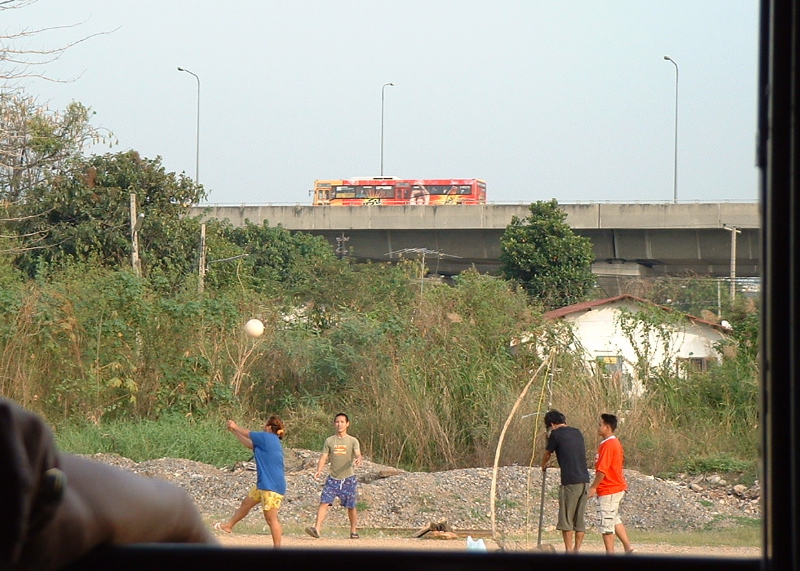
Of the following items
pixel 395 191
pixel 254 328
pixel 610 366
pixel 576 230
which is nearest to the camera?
pixel 610 366

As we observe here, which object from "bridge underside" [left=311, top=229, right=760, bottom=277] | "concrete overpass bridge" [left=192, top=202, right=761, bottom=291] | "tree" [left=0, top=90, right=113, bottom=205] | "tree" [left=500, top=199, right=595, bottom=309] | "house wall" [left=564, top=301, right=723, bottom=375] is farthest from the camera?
"bridge underside" [left=311, top=229, right=760, bottom=277]

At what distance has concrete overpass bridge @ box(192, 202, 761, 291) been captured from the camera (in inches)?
1483

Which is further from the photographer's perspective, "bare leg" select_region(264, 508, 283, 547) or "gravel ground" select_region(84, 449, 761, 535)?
"gravel ground" select_region(84, 449, 761, 535)

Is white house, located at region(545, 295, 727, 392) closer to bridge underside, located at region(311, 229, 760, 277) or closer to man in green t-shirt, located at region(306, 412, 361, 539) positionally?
man in green t-shirt, located at region(306, 412, 361, 539)

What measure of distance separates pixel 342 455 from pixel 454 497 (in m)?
3.17

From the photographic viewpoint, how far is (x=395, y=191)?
52625mm

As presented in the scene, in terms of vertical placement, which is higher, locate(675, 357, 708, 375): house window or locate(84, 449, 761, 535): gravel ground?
locate(675, 357, 708, 375): house window

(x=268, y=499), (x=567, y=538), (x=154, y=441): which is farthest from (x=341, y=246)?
(x=567, y=538)

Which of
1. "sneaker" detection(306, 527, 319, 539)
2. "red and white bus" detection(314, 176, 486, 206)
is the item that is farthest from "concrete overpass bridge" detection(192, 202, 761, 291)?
"sneaker" detection(306, 527, 319, 539)

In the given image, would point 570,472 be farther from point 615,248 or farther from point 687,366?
point 615,248

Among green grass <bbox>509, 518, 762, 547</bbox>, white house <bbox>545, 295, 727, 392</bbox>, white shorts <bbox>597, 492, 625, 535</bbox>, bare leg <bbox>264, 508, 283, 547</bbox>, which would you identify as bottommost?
green grass <bbox>509, 518, 762, 547</bbox>

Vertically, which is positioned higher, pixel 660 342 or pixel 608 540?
pixel 660 342

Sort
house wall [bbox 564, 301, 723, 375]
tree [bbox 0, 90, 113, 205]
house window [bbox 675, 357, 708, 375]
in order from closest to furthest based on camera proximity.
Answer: tree [bbox 0, 90, 113, 205]
house window [bbox 675, 357, 708, 375]
house wall [bbox 564, 301, 723, 375]

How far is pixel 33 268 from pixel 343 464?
57.2 feet
